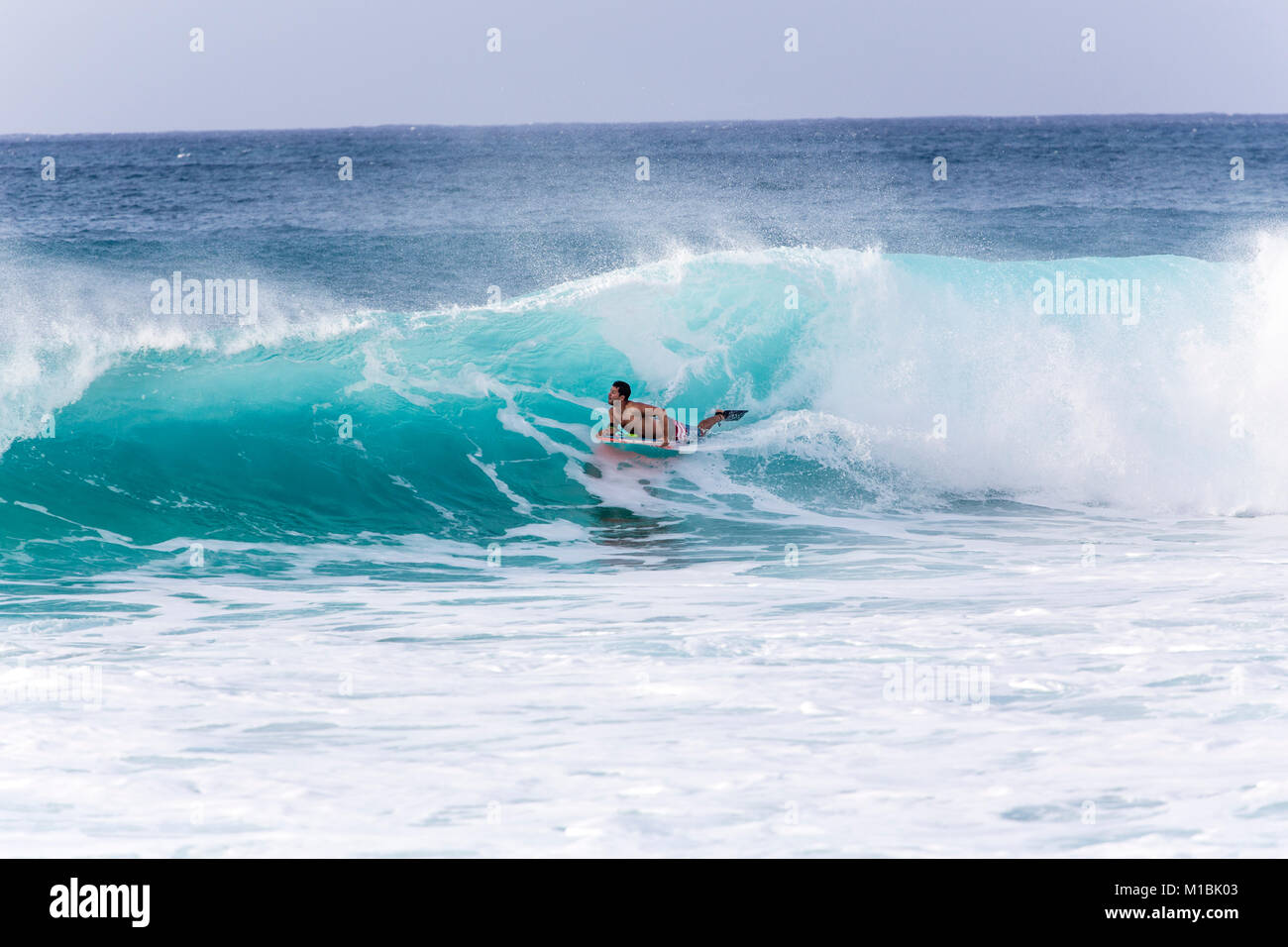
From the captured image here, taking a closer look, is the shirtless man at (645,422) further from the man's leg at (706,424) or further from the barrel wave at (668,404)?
the barrel wave at (668,404)

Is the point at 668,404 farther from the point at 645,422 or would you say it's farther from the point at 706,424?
the point at 645,422

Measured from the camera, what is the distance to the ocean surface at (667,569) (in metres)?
4.32

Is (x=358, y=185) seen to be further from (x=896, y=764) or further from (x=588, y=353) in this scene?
(x=896, y=764)

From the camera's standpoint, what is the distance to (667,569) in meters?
8.39

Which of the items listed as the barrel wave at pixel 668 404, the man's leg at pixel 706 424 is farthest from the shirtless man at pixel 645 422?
the barrel wave at pixel 668 404

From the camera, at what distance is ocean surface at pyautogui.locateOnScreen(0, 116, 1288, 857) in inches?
170

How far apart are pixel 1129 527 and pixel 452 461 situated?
599 cm

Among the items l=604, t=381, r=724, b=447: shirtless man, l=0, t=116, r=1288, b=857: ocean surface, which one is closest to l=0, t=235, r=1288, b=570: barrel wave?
l=0, t=116, r=1288, b=857: ocean surface

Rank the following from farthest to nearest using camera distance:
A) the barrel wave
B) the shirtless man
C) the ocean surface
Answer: the shirtless man, the barrel wave, the ocean surface

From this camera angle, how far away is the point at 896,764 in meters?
4.57

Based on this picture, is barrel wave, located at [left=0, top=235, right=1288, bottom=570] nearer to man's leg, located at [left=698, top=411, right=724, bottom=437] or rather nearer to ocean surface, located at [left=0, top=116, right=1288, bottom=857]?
ocean surface, located at [left=0, top=116, right=1288, bottom=857]

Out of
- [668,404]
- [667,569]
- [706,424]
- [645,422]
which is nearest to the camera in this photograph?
[667,569]

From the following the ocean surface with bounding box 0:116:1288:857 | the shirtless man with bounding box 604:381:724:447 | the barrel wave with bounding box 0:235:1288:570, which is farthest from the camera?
the shirtless man with bounding box 604:381:724:447

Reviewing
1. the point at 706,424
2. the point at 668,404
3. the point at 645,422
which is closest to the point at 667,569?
the point at 645,422
